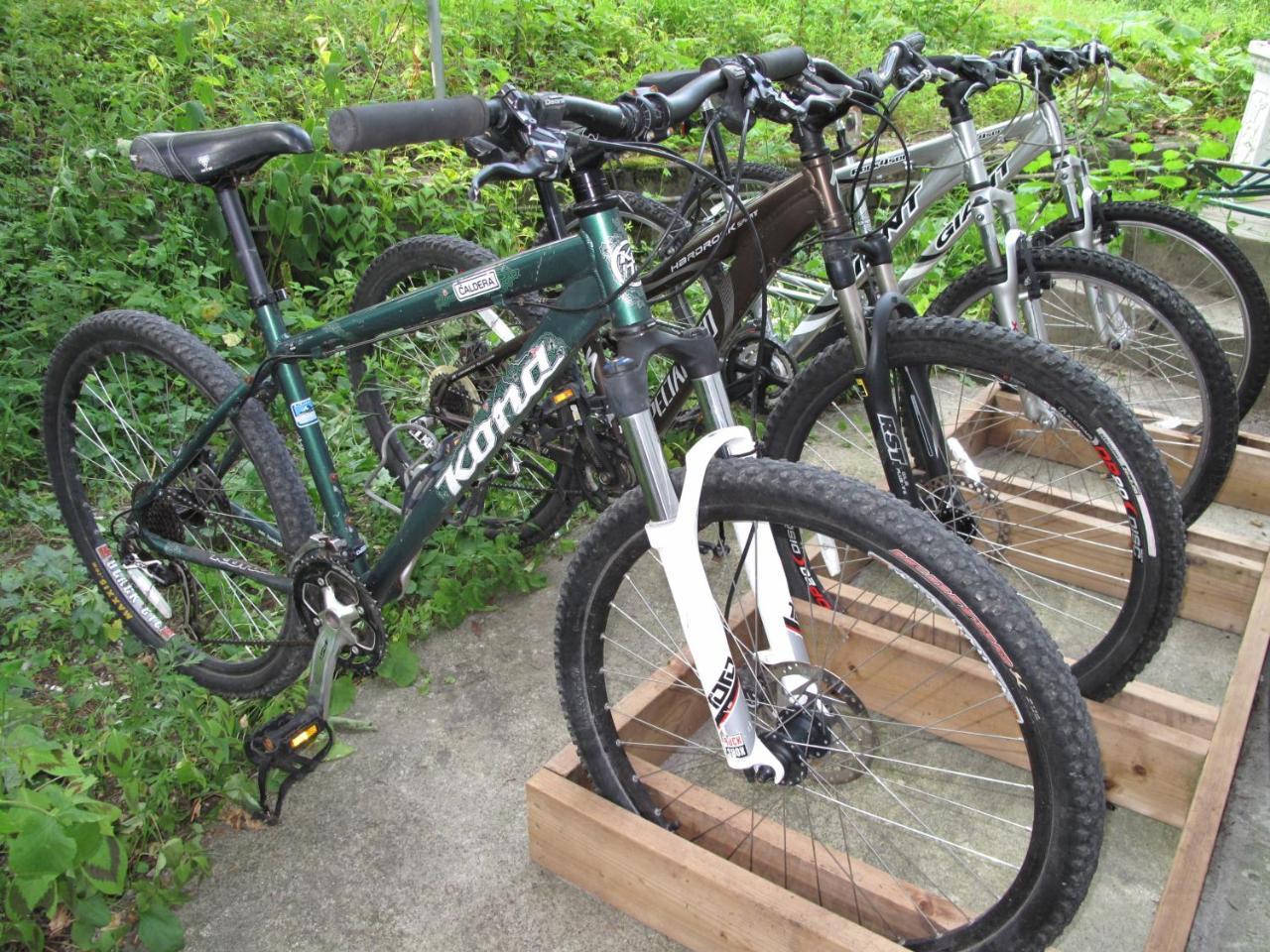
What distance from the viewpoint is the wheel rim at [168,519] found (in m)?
2.30

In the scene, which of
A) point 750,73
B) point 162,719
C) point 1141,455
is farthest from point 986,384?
point 162,719

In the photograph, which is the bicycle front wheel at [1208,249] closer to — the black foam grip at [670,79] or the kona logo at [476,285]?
the black foam grip at [670,79]

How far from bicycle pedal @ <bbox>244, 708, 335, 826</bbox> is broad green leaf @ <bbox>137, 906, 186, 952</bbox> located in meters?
0.27

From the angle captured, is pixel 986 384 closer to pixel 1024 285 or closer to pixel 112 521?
pixel 1024 285

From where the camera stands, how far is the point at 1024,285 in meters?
2.59

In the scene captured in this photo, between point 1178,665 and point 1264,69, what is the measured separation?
3023 millimetres

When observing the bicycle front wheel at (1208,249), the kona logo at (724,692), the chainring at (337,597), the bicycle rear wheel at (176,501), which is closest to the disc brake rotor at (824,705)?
the kona logo at (724,692)

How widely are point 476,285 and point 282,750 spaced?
3.44 feet

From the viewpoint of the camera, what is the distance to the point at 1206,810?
1720 mm

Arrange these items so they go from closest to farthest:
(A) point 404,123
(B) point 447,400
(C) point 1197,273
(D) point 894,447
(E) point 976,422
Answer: (A) point 404,123
(D) point 894,447
(B) point 447,400
(E) point 976,422
(C) point 1197,273

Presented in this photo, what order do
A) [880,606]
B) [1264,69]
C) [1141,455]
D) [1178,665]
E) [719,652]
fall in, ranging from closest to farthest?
[719,652], [1141,455], [880,606], [1178,665], [1264,69]

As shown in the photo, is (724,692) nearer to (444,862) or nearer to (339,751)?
(444,862)

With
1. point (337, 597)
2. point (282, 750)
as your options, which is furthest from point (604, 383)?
point (282, 750)

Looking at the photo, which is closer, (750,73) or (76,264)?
(750,73)
